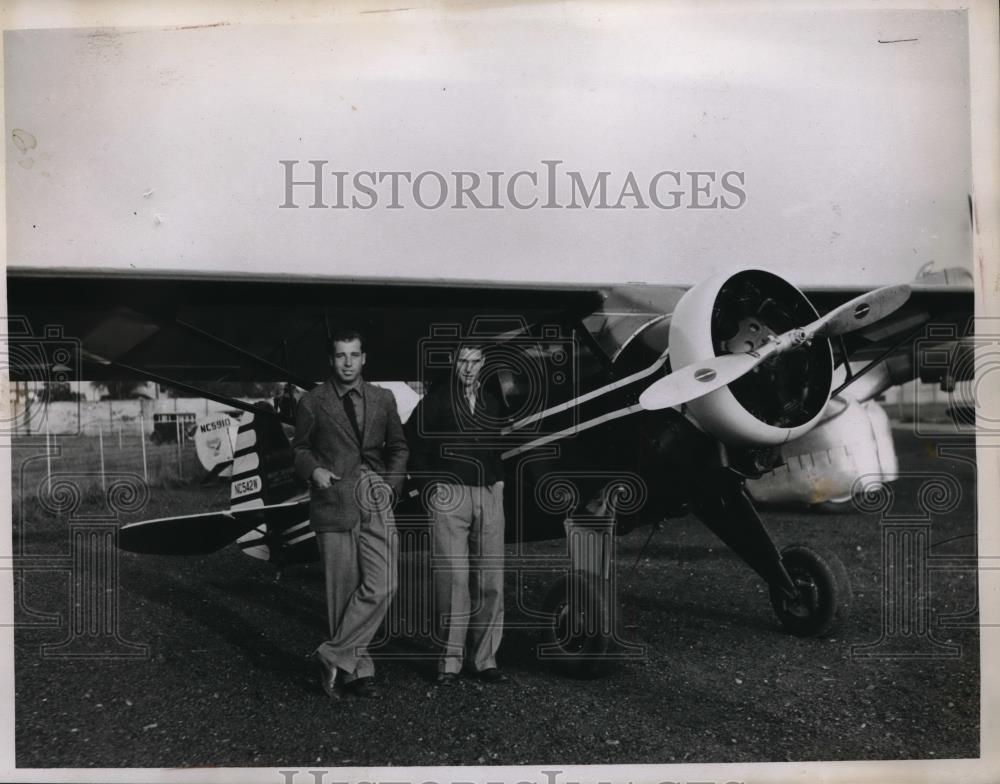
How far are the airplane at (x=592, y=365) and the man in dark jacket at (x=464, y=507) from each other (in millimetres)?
72

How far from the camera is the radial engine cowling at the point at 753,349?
2051 mm

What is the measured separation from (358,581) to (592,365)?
3.67 ft

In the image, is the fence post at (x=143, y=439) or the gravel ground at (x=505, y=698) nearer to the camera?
the gravel ground at (x=505, y=698)

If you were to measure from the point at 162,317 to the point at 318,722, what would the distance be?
1.50 m

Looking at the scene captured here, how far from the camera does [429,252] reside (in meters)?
2.30

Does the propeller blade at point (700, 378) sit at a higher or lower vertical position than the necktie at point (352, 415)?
higher

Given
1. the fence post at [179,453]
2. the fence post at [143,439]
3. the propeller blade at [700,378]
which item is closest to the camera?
the propeller blade at [700,378]

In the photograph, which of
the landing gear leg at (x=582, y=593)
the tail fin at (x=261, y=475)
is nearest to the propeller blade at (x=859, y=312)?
the landing gear leg at (x=582, y=593)

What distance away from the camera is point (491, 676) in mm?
2354

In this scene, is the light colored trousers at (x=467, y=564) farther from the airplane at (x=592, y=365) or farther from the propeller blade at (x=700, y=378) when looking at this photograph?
the propeller blade at (x=700, y=378)

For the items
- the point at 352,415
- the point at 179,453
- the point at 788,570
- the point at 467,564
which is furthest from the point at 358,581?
the point at 788,570

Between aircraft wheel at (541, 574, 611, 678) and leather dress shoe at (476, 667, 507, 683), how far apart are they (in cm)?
18

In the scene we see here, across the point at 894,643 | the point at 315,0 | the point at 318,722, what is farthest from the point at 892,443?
the point at 315,0

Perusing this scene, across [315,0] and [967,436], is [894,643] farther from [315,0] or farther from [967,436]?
[315,0]
